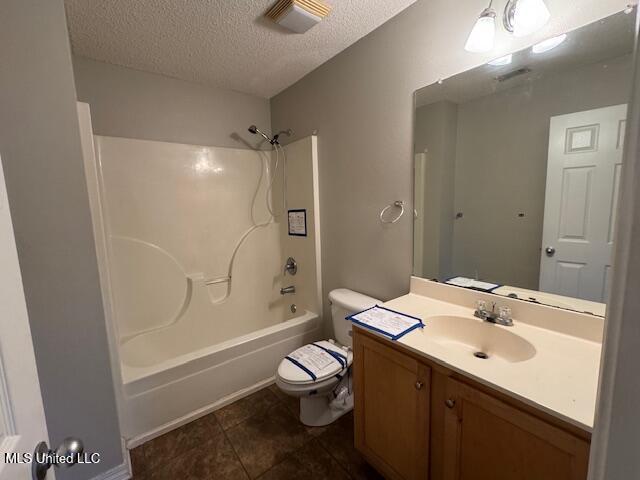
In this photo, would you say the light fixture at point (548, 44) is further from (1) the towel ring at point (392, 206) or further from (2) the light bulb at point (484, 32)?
(1) the towel ring at point (392, 206)

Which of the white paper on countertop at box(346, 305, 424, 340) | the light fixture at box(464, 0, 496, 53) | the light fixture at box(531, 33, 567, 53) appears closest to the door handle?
the white paper on countertop at box(346, 305, 424, 340)

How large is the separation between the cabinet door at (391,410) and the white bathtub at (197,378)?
900mm

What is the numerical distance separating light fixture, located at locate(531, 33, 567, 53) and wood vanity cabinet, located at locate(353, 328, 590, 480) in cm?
129

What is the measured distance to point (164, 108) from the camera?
2.12 metres

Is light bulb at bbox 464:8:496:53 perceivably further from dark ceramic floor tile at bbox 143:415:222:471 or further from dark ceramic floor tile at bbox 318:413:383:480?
dark ceramic floor tile at bbox 143:415:222:471

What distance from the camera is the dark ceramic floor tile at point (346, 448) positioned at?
139 cm

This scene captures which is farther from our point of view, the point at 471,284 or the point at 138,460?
the point at 138,460

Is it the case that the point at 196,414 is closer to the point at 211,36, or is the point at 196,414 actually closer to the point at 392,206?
the point at 392,206

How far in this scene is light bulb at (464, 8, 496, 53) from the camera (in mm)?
1088

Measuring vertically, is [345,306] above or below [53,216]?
below

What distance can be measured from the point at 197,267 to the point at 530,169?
2335mm

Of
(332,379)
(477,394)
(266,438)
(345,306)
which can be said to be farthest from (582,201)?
(266,438)

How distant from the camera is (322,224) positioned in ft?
7.25

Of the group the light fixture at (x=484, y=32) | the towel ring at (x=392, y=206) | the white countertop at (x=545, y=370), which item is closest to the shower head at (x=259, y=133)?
the towel ring at (x=392, y=206)
